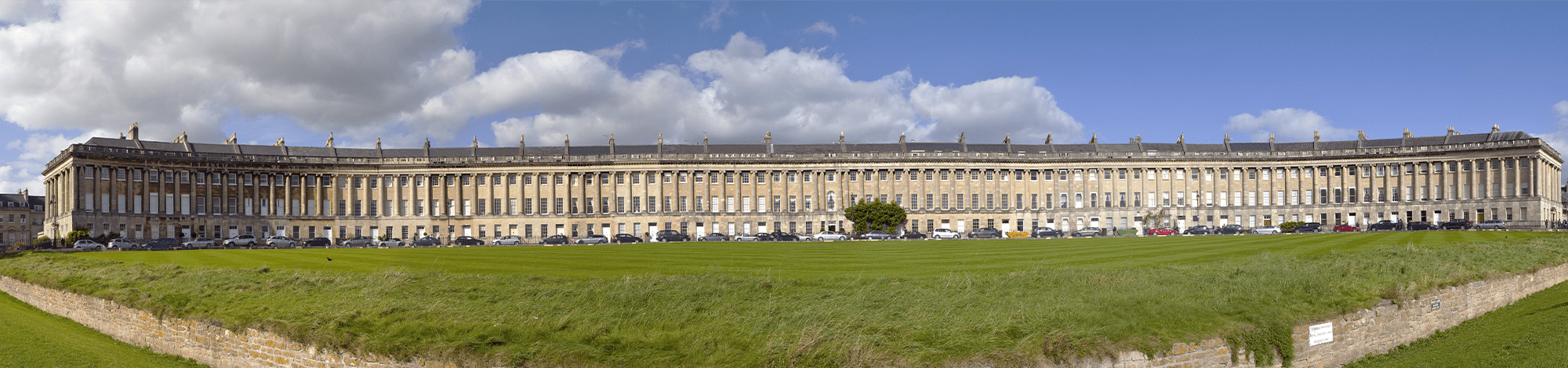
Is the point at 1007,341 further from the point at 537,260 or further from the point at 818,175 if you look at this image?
the point at 818,175

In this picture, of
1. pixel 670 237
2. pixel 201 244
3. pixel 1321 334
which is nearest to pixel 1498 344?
pixel 1321 334

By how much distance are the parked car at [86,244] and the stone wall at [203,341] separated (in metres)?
51.9

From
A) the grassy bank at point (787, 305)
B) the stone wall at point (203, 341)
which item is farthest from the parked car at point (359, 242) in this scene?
the stone wall at point (203, 341)

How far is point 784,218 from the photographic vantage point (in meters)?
92.4

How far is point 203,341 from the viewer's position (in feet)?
55.2

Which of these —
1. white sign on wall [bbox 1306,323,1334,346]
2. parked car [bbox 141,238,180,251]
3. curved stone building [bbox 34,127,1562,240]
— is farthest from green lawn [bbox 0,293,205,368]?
curved stone building [bbox 34,127,1562,240]

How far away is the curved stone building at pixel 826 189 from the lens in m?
91.7

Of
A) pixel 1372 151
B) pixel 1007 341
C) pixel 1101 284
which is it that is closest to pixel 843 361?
pixel 1007 341

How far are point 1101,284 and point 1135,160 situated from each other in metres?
82.9

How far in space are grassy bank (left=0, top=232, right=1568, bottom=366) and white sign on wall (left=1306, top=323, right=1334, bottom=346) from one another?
0.24m

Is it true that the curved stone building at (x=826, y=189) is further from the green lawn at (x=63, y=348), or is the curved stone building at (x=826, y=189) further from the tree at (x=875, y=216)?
the green lawn at (x=63, y=348)

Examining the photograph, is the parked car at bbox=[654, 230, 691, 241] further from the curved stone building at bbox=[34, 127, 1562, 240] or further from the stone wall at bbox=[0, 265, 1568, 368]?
the stone wall at bbox=[0, 265, 1568, 368]

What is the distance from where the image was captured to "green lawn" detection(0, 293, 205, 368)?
16.2 m

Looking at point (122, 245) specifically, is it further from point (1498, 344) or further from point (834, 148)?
point (1498, 344)
